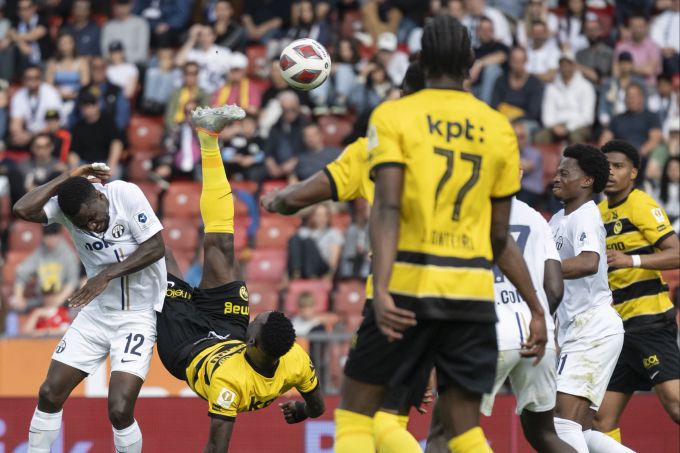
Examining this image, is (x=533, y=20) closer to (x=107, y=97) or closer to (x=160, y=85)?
(x=160, y=85)

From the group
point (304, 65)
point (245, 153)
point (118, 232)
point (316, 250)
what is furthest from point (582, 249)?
point (245, 153)

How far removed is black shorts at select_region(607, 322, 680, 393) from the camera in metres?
9.94

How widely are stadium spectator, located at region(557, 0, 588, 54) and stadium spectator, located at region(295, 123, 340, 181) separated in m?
3.90

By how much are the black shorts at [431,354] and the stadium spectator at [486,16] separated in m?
12.6

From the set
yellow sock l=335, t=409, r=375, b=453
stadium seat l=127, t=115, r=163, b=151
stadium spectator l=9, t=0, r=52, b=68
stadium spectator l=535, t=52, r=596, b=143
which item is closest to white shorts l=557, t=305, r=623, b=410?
yellow sock l=335, t=409, r=375, b=453

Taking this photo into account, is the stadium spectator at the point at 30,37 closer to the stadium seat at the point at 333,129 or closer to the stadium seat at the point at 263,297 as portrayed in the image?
the stadium seat at the point at 333,129

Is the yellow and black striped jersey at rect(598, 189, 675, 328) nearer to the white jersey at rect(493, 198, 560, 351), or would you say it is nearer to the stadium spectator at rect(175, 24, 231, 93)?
the white jersey at rect(493, 198, 560, 351)

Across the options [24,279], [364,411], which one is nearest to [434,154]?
[364,411]

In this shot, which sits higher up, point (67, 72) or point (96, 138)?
point (67, 72)

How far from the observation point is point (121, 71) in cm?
1948

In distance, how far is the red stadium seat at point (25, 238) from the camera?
17.4 metres

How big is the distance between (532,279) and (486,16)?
11656 millimetres

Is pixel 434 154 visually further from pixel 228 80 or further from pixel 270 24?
pixel 270 24

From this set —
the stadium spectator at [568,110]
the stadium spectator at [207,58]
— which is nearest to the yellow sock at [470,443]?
the stadium spectator at [568,110]
